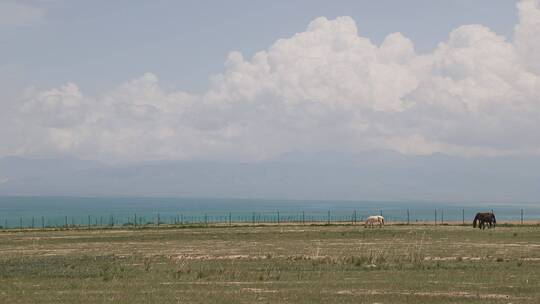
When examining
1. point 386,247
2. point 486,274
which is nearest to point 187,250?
point 386,247

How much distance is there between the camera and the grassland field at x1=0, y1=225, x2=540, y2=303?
26406mm

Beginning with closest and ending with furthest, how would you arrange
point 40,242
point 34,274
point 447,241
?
point 34,274, point 447,241, point 40,242

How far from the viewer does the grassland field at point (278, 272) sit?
1040 inches

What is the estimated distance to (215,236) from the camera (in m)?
70.2

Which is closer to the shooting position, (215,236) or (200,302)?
(200,302)

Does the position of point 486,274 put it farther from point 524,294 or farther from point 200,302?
point 200,302

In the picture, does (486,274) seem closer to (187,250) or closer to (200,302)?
(200,302)

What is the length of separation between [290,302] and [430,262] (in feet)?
50.9

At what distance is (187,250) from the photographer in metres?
51.6

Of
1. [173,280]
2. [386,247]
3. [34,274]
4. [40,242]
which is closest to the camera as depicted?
[173,280]

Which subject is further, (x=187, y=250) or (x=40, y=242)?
(x=40, y=242)

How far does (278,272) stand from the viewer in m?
34.5

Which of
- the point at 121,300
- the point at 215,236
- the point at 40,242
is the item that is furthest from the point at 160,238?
the point at 121,300

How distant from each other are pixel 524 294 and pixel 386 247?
2520 cm
